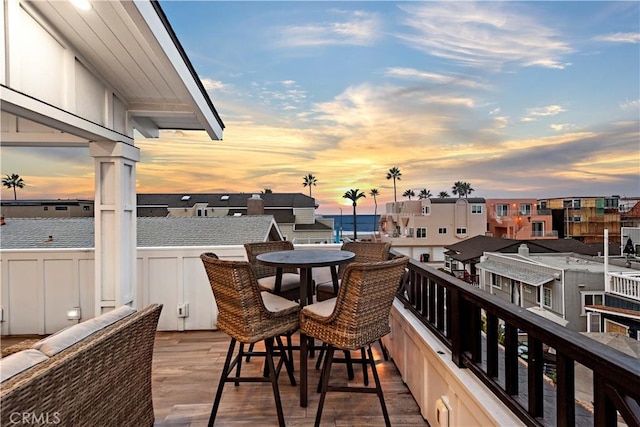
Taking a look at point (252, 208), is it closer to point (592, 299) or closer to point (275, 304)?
point (275, 304)

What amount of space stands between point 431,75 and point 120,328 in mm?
8553

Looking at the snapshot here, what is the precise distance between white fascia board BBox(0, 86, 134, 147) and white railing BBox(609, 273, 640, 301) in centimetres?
449

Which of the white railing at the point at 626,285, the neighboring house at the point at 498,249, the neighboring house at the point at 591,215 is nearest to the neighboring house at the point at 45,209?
the neighboring house at the point at 498,249

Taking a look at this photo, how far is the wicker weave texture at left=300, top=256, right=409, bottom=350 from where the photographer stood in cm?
184

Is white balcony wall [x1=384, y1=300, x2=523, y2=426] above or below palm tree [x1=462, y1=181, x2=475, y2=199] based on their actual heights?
below

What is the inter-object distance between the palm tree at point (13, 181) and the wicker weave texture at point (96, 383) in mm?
3991

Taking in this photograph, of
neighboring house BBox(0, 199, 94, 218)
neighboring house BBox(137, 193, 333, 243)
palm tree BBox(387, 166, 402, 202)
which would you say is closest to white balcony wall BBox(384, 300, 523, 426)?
neighboring house BBox(0, 199, 94, 218)

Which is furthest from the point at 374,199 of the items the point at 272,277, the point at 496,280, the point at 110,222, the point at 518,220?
the point at 110,222

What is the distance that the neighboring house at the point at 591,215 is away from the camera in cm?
386

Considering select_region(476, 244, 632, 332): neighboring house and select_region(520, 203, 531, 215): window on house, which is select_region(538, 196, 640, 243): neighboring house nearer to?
select_region(520, 203, 531, 215): window on house

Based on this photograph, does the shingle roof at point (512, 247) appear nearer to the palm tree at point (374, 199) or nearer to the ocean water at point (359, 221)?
the ocean water at point (359, 221)

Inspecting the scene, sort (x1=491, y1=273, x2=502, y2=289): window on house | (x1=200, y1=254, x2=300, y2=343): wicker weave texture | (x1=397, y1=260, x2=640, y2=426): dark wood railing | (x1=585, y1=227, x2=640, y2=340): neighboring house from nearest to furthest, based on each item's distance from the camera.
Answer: (x1=397, y1=260, x2=640, y2=426): dark wood railing, (x1=200, y1=254, x2=300, y2=343): wicker weave texture, (x1=585, y1=227, x2=640, y2=340): neighboring house, (x1=491, y1=273, x2=502, y2=289): window on house

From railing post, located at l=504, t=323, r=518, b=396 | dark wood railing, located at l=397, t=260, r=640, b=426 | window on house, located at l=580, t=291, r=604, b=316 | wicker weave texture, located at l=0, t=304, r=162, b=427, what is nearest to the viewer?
dark wood railing, located at l=397, t=260, r=640, b=426

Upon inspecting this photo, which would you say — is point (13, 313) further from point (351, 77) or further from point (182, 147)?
point (351, 77)
